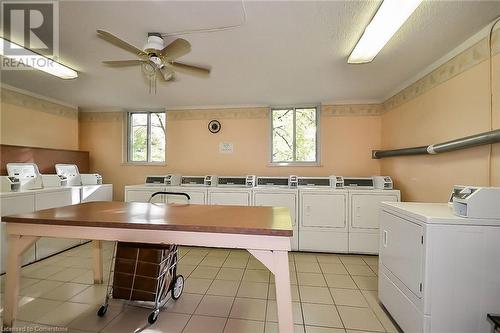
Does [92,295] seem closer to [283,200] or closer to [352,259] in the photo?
[283,200]

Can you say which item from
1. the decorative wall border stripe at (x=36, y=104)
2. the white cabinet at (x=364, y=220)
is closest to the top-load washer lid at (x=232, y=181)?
the white cabinet at (x=364, y=220)

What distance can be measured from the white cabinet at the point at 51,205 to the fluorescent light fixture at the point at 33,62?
1634 mm

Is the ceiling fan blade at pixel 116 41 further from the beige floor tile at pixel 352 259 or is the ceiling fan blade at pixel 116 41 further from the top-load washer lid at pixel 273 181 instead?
the beige floor tile at pixel 352 259

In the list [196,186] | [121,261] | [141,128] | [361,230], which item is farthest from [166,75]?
[361,230]

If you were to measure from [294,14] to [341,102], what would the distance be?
2659mm

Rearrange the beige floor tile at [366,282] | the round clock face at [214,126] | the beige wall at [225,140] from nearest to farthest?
the beige floor tile at [366,282] → the beige wall at [225,140] → the round clock face at [214,126]

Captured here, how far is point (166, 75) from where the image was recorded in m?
2.31

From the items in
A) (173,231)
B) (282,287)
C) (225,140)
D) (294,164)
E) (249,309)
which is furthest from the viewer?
(225,140)

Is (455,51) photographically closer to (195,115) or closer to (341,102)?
(341,102)

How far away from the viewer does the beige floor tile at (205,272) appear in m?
2.80

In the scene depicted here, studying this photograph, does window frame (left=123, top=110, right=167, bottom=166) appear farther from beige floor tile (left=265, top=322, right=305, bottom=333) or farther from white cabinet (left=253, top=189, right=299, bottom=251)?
beige floor tile (left=265, top=322, right=305, bottom=333)

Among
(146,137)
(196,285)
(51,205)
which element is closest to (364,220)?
(196,285)

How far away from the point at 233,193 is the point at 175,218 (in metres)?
2.01

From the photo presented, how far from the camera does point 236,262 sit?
3.23 metres
